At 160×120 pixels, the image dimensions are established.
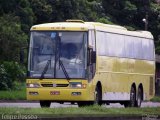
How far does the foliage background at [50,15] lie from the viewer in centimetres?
4678

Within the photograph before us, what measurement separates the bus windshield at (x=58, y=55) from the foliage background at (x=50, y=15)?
52.3 ft

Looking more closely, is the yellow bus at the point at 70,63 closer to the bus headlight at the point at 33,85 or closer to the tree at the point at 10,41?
the bus headlight at the point at 33,85

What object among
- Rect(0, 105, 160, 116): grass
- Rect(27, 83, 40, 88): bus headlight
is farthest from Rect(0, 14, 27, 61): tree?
Rect(0, 105, 160, 116): grass

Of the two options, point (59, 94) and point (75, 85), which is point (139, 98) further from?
point (59, 94)

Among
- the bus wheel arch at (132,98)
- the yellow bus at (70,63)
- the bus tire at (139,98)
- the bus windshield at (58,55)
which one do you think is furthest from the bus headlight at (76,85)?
the bus tire at (139,98)

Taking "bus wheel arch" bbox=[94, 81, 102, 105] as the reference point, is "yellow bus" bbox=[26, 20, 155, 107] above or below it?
above

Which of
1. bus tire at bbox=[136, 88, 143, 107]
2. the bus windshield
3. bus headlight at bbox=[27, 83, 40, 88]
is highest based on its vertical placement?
the bus windshield

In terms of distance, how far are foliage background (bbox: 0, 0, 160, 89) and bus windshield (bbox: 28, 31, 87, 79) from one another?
628 inches

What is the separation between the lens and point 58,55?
26250mm

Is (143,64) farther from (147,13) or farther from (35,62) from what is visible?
(147,13)

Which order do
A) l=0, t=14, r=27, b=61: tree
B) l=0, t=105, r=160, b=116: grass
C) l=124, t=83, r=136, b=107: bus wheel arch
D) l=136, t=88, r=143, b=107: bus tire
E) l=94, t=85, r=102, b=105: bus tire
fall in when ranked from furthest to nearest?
1. l=0, t=14, r=27, b=61: tree
2. l=136, t=88, r=143, b=107: bus tire
3. l=124, t=83, r=136, b=107: bus wheel arch
4. l=94, t=85, r=102, b=105: bus tire
5. l=0, t=105, r=160, b=116: grass

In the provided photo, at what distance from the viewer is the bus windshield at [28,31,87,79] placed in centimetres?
2609

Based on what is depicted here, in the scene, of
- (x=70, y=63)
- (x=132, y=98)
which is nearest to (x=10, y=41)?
(x=132, y=98)

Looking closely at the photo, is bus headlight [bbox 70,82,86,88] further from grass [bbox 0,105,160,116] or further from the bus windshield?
grass [bbox 0,105,160,116]
